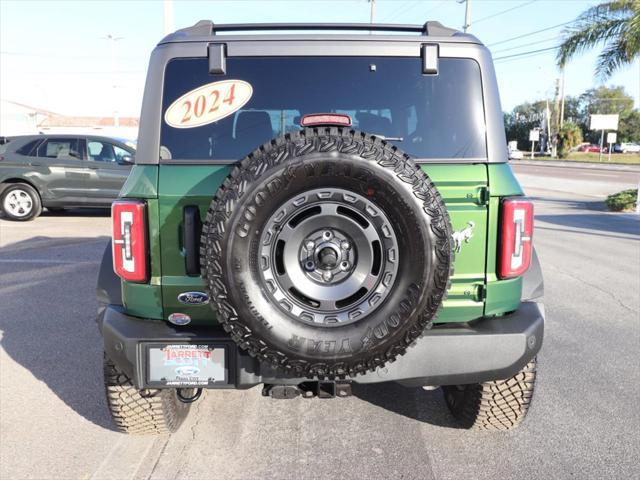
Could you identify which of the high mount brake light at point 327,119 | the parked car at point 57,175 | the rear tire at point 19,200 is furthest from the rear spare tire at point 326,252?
the rear tire at point 19,200

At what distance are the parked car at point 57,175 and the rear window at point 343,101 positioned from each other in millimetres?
9756

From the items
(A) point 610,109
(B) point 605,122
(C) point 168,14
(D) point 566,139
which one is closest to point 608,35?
(C) point 168,14

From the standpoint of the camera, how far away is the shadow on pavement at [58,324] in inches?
155

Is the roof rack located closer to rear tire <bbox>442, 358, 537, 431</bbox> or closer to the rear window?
the rear window

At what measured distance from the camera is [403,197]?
2.34 meters

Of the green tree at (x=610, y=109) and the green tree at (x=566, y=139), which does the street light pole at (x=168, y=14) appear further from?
the green tree at (x=610, y=109)

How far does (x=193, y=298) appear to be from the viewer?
2711 millimetres

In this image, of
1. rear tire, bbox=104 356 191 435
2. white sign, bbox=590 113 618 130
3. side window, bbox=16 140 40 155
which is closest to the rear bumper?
rear tire, bbox=104 356 191 435

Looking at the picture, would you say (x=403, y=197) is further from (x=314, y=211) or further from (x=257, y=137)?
(x=257, y=137)

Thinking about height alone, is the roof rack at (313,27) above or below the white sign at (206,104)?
above

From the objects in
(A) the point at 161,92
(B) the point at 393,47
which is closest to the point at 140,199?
(A) the point at 161,92

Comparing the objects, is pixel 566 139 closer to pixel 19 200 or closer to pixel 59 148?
pixel 59 148

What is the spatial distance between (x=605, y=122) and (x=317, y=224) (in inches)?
2323

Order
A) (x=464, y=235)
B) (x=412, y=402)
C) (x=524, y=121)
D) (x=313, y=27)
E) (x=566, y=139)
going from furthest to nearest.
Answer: (x=524, y=121)
(x=566, y=139)
(x=412, y=402)
(x=313, y=27)
(x=464, y=235)
